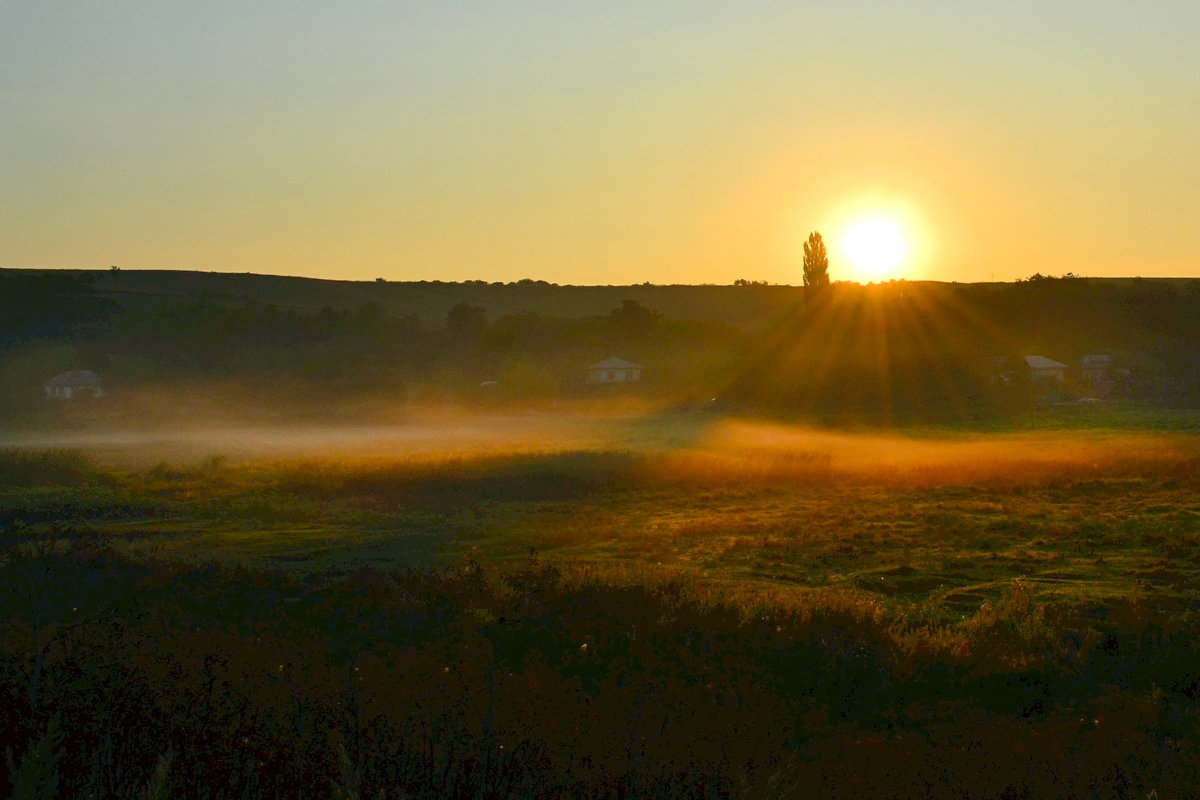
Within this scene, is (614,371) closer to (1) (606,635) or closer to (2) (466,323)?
(2) (466,323)

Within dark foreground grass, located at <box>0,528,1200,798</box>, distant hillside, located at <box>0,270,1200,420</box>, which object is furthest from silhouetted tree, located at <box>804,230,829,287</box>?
dark foreground grass, located at <box>0,528,1200,798</box>

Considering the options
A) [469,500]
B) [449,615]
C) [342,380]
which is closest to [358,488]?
[469,500]

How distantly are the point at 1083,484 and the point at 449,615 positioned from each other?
79.5 ft

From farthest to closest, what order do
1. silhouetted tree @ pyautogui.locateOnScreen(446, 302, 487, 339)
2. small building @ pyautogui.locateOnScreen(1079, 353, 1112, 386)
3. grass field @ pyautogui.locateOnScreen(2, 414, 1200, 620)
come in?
silhouetted tree @ pyautogui.locateOnScreen(446, 302, 487, 339)
small building @ pyautogui.locateOnScreen(1079, 353, 1112, 386)
grass field @ pyautogui.locateOnScreen(2, 414, 1200, 620)

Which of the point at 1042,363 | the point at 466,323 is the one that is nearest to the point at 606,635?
the point at 1042,363

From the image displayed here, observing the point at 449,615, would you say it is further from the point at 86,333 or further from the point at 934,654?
the point at 86,333

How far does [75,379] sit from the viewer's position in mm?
80625

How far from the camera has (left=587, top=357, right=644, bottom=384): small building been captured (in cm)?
9319

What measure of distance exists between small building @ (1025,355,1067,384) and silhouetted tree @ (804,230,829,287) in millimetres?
16930

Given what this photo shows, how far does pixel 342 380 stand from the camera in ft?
282

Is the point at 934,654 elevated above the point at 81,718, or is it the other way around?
the point at 81,718

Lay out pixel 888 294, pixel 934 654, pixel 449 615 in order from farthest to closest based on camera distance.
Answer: pixel 888 294 < pixel 449 615 < pixel 934 654

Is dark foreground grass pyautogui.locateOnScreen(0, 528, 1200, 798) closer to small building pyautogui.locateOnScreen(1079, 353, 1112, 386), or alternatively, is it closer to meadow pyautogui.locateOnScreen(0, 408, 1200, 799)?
meadow pyautogui.locateOnScreen(0, 408, 1200, 799)

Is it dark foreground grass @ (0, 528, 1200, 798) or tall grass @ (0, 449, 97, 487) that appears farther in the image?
tall grass @ (0, 449, 97, 487)
